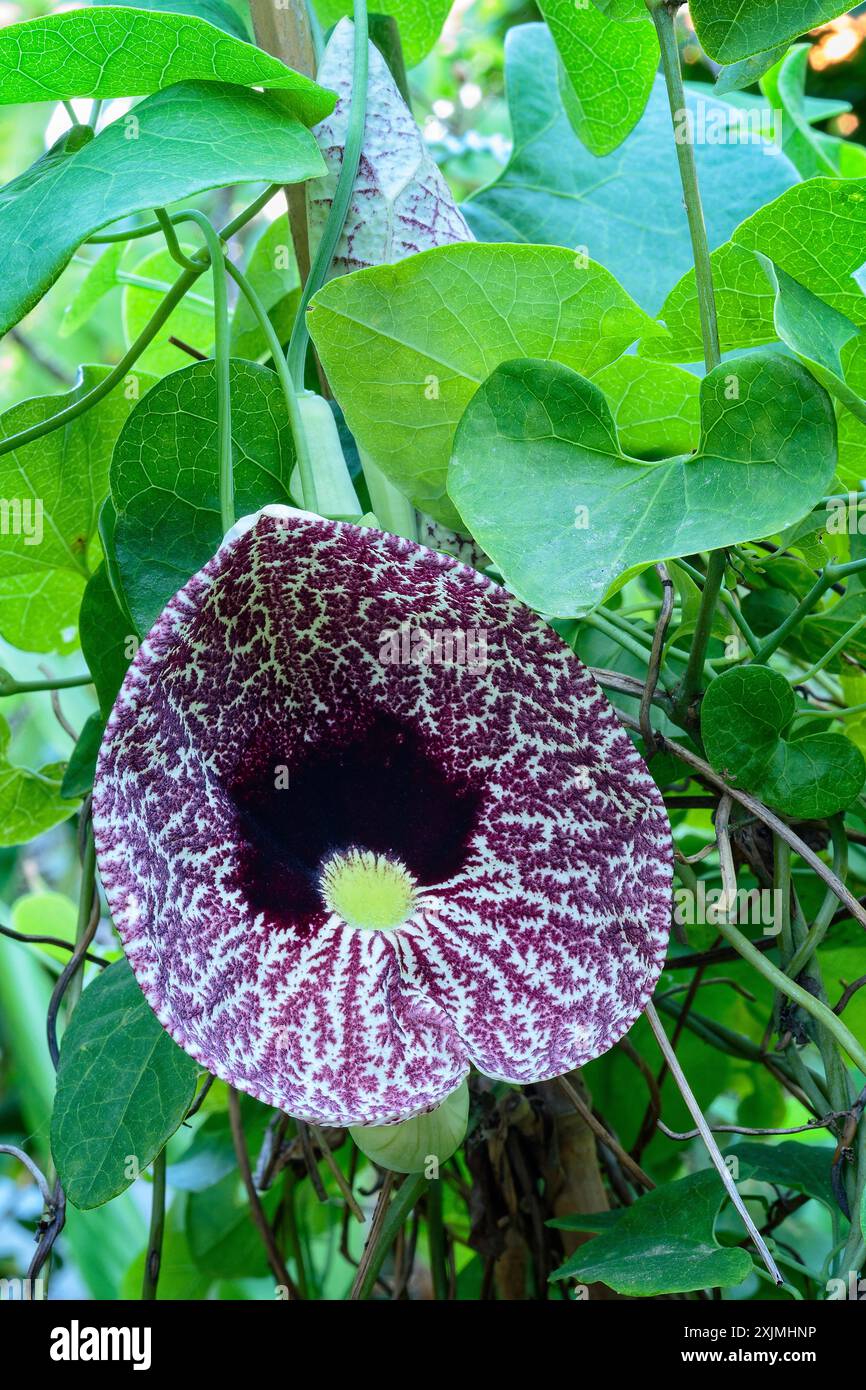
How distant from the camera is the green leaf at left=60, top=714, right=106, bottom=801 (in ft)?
1.62

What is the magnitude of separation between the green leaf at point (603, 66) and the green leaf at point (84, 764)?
13.4 inches

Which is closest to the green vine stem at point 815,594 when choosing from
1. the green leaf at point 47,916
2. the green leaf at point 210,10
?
the green leaf at point 210,10

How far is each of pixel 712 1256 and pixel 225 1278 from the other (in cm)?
41

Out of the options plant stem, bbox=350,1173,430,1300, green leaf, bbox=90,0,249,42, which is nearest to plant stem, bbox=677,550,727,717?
plant stem, bbox=350,1173,430,1300

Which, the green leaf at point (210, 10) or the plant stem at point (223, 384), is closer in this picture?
the plant stem at point (223, 384)

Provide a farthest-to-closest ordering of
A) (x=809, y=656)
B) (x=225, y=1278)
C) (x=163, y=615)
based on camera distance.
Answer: (x=225, y=1278) < (x=809, y=656) < (x=163, y=615)

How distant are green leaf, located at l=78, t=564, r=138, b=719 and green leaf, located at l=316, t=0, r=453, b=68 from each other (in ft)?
1.03

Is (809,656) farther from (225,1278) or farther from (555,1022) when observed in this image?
(225,1278)

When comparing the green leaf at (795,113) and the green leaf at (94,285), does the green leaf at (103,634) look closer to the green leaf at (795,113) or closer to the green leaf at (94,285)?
the green leaf at (94,285)

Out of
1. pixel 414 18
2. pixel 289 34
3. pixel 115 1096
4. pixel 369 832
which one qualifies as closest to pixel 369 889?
pixel 369 832

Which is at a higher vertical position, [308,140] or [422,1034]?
[308,140]

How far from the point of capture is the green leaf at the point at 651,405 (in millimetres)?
412
